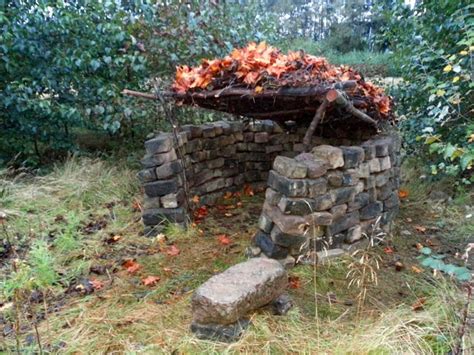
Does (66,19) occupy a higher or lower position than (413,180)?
higher

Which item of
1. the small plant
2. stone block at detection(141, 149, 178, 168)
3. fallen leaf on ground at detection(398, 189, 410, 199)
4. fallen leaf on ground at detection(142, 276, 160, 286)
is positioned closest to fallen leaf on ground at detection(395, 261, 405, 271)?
the small plant

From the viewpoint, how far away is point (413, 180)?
4973 millimetres

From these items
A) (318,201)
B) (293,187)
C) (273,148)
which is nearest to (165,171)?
(293,187)

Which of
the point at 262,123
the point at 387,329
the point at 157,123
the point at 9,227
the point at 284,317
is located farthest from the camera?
the point at 157,123

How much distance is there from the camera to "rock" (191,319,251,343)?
82.9 inches

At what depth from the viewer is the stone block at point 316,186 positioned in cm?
267

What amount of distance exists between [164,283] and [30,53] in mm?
3623

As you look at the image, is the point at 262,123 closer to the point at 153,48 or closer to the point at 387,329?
the point at 153,48

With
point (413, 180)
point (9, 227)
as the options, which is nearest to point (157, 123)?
point (9, 227)

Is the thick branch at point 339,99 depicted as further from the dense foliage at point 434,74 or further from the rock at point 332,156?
the dense foliage at point 434,74

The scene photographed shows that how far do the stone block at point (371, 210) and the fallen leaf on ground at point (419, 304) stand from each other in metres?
0.81

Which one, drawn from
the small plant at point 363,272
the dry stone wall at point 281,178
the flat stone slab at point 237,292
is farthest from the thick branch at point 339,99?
the flat stone slab at point 237,292

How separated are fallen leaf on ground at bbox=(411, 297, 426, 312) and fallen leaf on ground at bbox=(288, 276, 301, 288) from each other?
0.70 m

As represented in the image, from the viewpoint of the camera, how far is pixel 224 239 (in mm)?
3473
